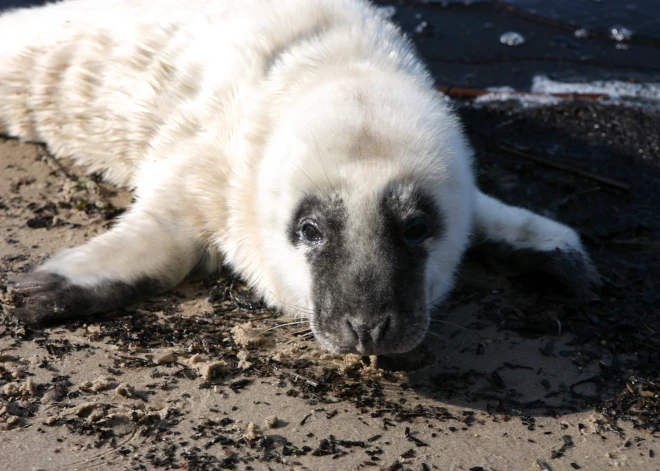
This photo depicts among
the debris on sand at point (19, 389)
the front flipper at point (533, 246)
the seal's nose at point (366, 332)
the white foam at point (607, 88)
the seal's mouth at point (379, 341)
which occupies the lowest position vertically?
the white foam at point (607, 88)

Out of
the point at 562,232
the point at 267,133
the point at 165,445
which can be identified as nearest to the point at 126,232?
the point at 267,133

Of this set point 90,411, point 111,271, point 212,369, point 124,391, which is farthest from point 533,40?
point 90,411

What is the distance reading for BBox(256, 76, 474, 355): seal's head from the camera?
2.69 meters

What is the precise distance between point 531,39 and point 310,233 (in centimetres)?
483

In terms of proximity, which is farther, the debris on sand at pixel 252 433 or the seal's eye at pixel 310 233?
the seal's eye at pixel 310 233

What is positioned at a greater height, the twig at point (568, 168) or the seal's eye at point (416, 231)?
the seal's eye at point (416, 231)

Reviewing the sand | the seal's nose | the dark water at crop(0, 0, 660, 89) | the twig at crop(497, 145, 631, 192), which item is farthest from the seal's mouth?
the dark water at crop(0, 0, 660, 89)

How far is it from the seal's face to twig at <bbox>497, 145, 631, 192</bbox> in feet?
6.23

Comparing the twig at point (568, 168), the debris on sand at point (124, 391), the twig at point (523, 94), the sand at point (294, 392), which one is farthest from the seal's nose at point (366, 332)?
the twig at point (523, 94)

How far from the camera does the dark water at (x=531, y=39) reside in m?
6.34

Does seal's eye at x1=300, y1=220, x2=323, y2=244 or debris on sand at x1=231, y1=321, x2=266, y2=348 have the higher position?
seal's eye at x1=300, y1=220, x2=323, y2=244

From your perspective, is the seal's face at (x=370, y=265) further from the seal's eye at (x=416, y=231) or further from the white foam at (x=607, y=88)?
the white foam at (x=607, y=88)

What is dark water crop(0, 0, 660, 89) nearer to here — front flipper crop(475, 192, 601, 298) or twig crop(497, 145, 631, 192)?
twig crop(497, 145, 631, 192)

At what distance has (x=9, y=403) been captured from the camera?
2611mm
